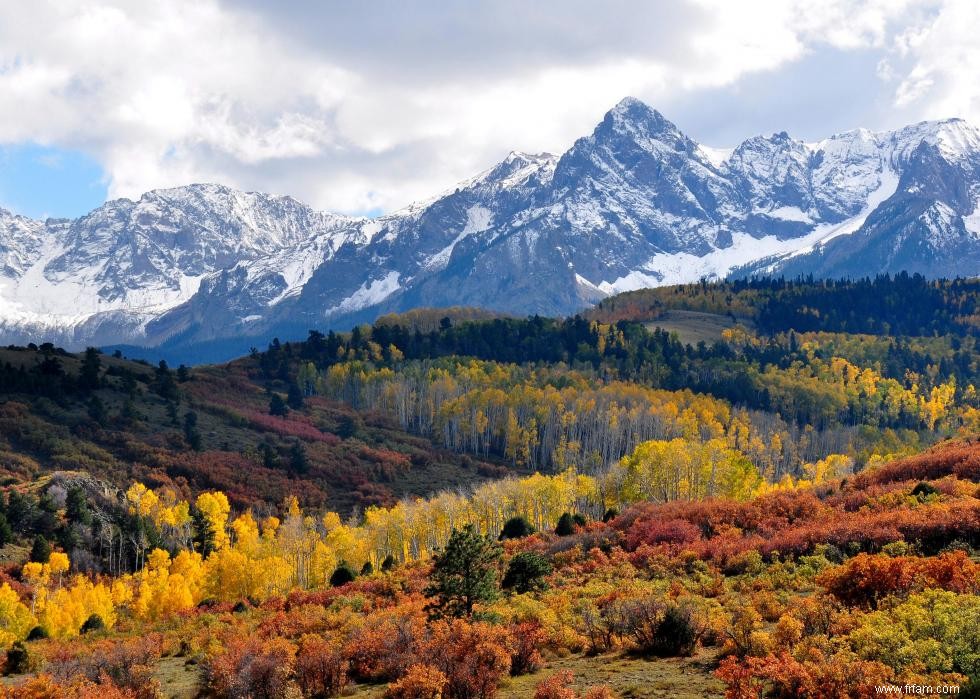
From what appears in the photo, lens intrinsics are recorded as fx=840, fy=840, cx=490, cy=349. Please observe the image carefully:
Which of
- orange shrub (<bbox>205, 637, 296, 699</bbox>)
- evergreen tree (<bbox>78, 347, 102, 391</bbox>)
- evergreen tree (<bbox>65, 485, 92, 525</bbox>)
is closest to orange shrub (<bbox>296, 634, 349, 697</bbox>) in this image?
orange shrub (<bbox>205, 637, 296, 699</bbox>)

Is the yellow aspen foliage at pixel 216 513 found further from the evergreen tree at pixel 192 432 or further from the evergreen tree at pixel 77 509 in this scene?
the evergreen tree at pixel 192 432

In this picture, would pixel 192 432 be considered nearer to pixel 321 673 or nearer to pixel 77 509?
pixel 77 509

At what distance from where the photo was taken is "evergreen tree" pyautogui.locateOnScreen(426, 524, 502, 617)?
32031 mm

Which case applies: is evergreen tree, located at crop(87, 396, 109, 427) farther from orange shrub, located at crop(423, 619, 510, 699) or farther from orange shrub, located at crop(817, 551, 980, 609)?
orange shrub, located at crop(817, 551, 980, 609)

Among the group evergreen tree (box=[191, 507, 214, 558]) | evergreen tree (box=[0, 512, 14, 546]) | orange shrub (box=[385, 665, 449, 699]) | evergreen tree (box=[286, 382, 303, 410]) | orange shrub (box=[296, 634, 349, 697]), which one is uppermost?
evergreen tree (box=[286, 382, 303, 410])

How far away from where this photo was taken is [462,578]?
33125mm

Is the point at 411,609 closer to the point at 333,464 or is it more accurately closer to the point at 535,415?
the point at 333,464

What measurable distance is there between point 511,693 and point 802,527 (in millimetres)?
21901

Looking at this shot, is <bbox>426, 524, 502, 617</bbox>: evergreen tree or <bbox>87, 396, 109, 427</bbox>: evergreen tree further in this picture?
<bbox>87, 396, 109, 427</bbox>: evergreen tree

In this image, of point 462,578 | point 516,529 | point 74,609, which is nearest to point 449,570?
point 462,578

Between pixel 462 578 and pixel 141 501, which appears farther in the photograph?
pixel 141 501

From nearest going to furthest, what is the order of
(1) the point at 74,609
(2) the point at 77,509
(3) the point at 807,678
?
(3) the point at 807,678, (1) the point at 74,609, (2) the point at 77,509

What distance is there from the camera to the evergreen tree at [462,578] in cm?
3203

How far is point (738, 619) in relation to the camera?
2562cm
